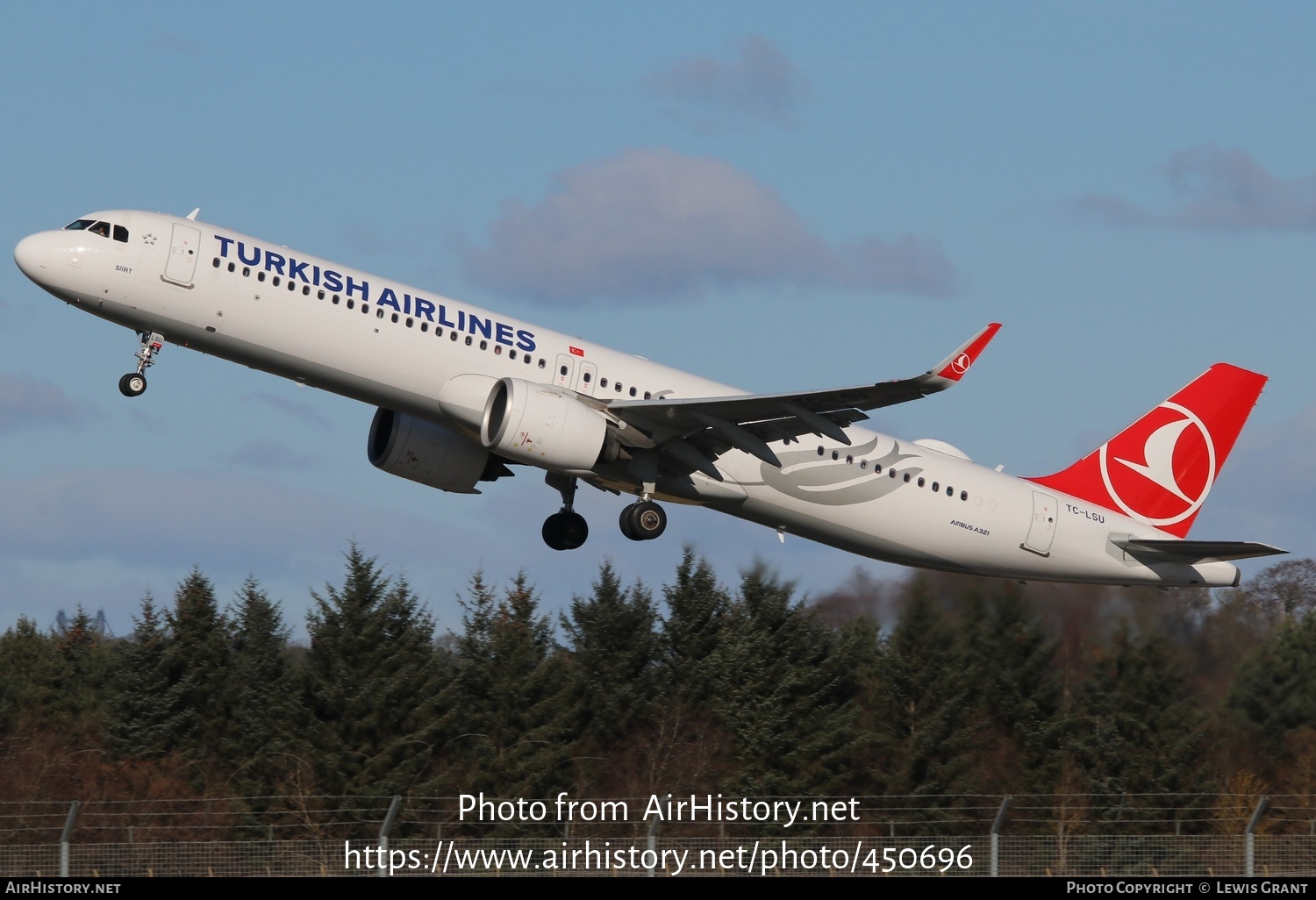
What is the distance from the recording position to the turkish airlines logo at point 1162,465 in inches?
1396

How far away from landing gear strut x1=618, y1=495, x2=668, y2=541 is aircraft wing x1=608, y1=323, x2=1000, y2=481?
1.15m

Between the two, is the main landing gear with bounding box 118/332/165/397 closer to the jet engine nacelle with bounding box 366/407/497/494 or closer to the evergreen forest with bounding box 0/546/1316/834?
the jet engine nacelle with bounding box 366/407/497/494

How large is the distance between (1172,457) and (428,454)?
15953 millimetres

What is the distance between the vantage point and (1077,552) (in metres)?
34.2

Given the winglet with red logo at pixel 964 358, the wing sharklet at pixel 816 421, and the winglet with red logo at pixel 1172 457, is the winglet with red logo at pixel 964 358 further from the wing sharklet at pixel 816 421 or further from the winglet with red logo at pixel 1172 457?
the winglet with red logo at pixel 1172 457

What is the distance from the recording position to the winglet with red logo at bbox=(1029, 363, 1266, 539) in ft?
116

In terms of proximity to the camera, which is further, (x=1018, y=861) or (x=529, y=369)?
(x=529, y=369)

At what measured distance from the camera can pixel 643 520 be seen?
30.9 metres

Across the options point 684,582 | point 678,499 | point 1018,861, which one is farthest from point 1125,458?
point 684,582

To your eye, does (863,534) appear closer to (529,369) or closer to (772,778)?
(529,369)

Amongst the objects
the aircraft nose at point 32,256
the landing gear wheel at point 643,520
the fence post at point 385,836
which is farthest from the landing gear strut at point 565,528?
the fence post at point 385,836

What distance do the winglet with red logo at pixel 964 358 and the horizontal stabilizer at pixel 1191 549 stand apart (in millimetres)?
8547

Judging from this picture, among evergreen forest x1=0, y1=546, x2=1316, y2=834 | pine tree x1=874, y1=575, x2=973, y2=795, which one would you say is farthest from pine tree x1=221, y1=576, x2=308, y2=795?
pine tree x1=874, y1=575, x2=973, y2=795
